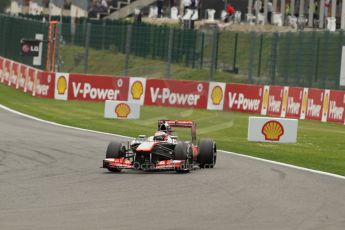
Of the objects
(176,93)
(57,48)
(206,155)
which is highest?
(57,48)

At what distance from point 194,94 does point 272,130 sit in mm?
16529

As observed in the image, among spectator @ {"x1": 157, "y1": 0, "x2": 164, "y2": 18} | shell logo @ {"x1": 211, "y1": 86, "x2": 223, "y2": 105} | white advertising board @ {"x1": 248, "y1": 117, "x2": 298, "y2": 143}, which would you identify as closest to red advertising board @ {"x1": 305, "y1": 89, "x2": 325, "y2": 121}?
shell logo @ {"x1": 211, "y1": 86, "x2": 223, "y2": 105}

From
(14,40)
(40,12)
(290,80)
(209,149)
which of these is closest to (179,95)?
(290,80)

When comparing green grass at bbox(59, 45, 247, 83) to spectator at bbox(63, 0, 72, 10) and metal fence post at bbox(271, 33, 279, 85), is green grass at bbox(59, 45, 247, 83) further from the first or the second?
spectator at bbox(63, 0, 72, 10)

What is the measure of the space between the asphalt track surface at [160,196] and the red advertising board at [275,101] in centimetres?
1691

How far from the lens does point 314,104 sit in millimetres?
34938

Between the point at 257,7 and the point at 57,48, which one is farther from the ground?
the point at 257,7

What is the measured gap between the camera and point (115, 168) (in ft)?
54.3

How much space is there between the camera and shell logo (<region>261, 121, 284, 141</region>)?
24641 mm

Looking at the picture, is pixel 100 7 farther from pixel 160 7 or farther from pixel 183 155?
pixel 183 155

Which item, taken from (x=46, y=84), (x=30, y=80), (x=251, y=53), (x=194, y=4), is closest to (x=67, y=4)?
(x=194, y=4)

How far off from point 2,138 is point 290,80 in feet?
52.7

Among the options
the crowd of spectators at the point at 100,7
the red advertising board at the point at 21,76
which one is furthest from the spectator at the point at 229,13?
the red advertising board at the point at 21,76

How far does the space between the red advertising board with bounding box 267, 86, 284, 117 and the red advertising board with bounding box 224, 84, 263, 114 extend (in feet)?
2.47
